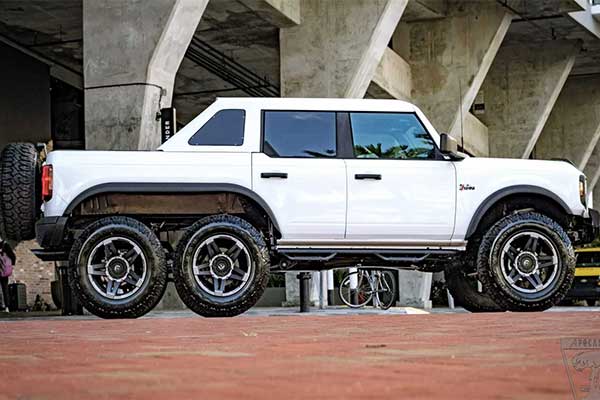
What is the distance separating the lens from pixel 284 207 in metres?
10.5

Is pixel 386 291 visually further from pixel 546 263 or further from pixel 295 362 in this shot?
pixel 295 362

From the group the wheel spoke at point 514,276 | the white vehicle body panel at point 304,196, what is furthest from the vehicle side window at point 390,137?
the wheel spoke at point 514,276

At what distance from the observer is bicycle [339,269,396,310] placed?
17.9 meters

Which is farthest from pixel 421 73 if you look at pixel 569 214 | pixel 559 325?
pixel 559 325

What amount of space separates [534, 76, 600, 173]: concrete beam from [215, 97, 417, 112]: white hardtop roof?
98.0ft

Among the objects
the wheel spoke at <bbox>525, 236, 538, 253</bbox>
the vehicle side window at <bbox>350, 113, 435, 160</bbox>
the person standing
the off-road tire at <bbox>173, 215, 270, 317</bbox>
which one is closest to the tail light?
the off-road tire at <bbox>173, 215, 270, 317</bbox>

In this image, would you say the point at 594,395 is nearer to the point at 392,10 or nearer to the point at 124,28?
the point at 124,28

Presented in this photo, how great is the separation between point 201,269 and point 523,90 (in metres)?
26.5

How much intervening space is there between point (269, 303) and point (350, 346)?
22531mm

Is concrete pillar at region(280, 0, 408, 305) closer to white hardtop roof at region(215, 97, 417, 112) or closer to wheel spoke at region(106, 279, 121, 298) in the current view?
white hardtop roof at region(215, 97, 417, 112)

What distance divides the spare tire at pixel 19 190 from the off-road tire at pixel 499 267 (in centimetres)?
418

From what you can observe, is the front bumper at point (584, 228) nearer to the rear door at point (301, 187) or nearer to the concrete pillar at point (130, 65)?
the rear door at point (301, 187)

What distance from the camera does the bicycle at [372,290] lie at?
1794 cm

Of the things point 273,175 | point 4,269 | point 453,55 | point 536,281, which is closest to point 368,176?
point 273,175
